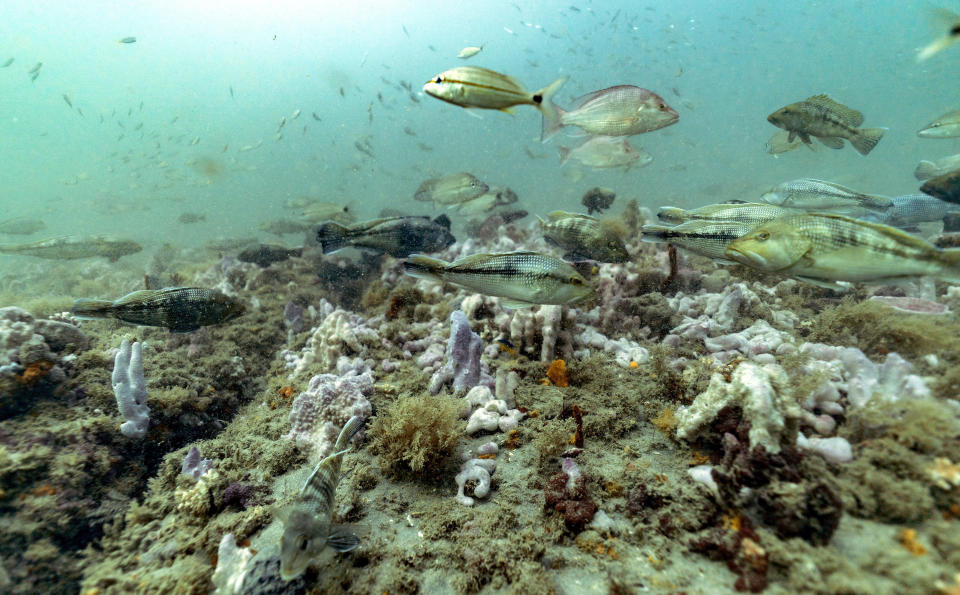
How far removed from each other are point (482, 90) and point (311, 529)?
355cm

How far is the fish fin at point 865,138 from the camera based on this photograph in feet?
15.0

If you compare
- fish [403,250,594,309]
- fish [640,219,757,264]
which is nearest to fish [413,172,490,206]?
fish [640,219,757,264]

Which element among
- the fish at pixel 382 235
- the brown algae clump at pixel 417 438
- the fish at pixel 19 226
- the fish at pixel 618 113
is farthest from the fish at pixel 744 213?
the fish at pixel 19 226

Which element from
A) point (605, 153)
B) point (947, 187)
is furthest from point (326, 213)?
point (947, 187)

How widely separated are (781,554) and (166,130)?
19105cm

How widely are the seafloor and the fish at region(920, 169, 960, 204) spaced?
4.66 feet

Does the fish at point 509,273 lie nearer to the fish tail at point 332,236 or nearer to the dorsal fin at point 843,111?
the fish tail at point 332,236

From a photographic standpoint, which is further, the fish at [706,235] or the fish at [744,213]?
the fish at [744,213]

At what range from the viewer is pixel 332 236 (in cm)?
488

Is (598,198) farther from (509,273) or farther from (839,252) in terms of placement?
(839,252)

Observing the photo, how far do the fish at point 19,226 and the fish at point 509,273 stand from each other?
22.1 metres

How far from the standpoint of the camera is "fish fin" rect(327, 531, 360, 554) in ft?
7.82

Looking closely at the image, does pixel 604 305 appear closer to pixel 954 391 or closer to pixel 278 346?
pixel 954 391

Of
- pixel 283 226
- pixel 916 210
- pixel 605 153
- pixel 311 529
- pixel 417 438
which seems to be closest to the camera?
pixel 311 529
